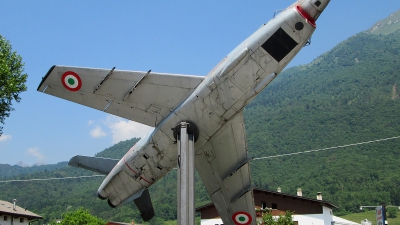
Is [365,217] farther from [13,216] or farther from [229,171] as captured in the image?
[229,171]

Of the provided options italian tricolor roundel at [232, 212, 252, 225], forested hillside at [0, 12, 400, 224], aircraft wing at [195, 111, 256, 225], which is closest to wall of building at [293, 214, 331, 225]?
italian tricolor roundel at [232, 212, 252, 225]

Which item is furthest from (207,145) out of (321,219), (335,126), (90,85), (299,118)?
(299,118)

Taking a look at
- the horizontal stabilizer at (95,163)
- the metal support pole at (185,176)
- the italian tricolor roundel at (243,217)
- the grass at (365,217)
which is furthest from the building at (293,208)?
the grass at (365,217)

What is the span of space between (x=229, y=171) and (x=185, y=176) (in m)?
3.95

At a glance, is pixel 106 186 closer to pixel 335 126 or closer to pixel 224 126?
pixel 224 126

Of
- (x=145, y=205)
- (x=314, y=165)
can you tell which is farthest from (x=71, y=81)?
(x=314, y=165)

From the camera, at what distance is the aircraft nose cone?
13852 millimetres

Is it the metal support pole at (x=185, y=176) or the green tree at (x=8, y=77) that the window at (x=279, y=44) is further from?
the green tree at (x=8, y=77)

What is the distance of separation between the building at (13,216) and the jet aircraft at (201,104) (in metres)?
26.6

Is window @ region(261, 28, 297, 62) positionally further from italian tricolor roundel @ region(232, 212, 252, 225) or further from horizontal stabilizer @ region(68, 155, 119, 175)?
horizontal stabilizer @ region(68, 155, 119, 175)

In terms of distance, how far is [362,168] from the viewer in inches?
4943

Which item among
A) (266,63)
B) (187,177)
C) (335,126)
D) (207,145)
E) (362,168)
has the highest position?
(335,126)

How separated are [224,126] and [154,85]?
3.14m

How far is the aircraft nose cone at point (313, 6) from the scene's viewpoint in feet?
45.4
